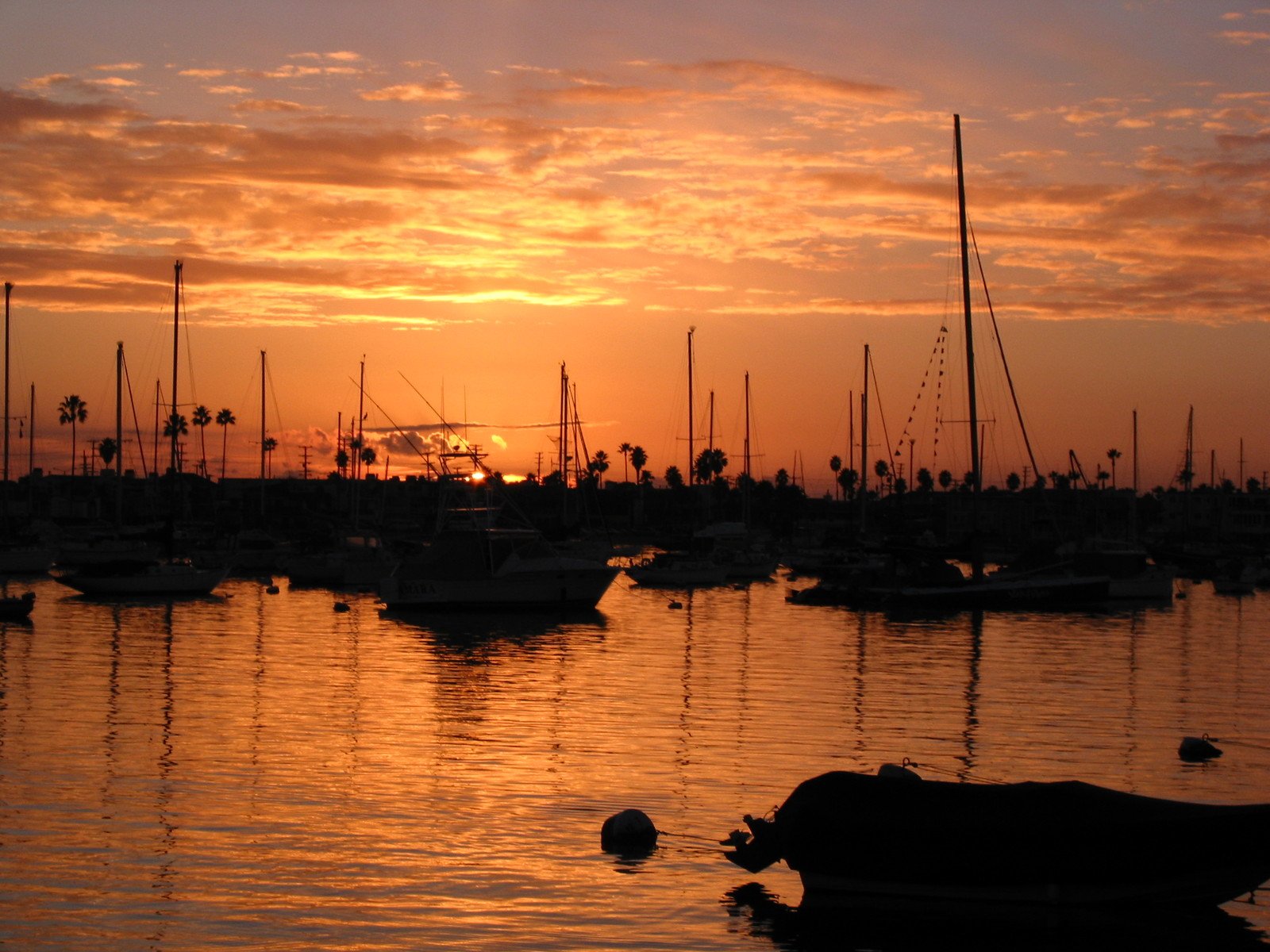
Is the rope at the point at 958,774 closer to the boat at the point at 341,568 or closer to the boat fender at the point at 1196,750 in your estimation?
the boat fender at the point at 1196,750

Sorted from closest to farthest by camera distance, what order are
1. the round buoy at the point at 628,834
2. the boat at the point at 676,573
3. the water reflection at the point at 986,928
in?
1. the water reflection at the point at 986,928
2. the round buoy at the point at 628,834
3. the boat at the point at 676,573

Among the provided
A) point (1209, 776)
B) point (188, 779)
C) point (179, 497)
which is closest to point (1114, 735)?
point (1209, 776)

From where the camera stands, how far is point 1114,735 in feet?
94.1

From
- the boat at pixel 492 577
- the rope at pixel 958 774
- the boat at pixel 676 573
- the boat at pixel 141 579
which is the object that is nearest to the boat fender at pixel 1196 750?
the rope at pixel 958 774

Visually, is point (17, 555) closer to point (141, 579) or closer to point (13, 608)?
point (141, 579)

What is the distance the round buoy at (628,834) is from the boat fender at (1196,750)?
40.4 feet

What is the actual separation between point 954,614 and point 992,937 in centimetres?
5072

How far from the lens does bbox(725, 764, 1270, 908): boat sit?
634 inches

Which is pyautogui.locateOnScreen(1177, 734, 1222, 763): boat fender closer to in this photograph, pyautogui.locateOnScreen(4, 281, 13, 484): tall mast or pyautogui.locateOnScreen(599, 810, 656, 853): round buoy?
pyautogui.locateOnScreen(599, 810, 656, 853): round buoy

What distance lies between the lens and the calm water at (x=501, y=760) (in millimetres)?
15891

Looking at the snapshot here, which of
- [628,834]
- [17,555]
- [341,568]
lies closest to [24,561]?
[17,555]

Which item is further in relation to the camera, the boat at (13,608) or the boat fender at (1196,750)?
the boat at (13,608)

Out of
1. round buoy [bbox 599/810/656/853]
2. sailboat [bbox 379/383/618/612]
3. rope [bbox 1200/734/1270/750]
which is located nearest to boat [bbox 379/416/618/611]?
sailboat [bbox 379/383/618/612]

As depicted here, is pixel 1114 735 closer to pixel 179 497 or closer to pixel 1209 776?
pixel 1209 776
